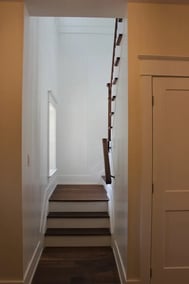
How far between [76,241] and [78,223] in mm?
290

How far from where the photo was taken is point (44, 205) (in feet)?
14.4

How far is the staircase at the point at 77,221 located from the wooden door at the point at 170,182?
1494 mm

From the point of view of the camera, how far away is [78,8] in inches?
116

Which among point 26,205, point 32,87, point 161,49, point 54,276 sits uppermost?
point 161,49

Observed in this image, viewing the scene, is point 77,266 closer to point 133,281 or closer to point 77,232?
point 77,232

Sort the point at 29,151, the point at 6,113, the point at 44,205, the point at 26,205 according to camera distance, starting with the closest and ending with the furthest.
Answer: the point at 6,113, the point at 26,205, the point at 29,151, the point at 44,205

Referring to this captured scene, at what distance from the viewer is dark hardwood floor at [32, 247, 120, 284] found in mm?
3232

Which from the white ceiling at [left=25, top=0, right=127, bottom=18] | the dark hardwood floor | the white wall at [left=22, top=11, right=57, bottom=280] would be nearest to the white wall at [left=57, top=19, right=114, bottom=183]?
the white wall at [left=22, top=11, right=57, bottom=280]

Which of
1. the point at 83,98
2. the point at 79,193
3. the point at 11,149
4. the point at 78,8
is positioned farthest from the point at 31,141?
the point at 83,98

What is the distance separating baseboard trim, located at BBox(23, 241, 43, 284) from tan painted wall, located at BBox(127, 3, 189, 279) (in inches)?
37.7

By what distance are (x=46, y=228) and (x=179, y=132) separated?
251 cm

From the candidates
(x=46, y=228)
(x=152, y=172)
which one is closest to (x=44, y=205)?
(x=46, y=228)

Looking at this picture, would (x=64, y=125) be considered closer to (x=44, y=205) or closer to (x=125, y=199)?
(x=44, y=205)

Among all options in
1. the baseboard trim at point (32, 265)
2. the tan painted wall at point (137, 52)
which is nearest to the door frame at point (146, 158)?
the tan painted wall at point (137, 52)
